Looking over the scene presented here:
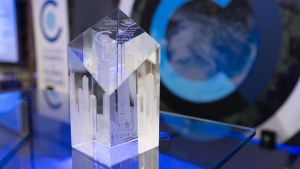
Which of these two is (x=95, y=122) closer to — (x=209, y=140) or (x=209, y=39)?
(x=209, y=140)

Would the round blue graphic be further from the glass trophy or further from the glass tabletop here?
the glass trophy

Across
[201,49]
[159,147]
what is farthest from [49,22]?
[159,147]

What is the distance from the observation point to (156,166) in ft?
2.65

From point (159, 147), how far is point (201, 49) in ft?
3.00

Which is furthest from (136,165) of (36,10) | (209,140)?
(36,10)

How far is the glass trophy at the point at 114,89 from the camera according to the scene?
2.65 feet

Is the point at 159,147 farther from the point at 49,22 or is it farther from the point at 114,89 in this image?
the point at 49,22

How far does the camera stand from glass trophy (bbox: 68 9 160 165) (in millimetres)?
807

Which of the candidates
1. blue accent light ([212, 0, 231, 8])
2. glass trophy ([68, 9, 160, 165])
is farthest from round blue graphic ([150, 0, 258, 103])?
glass trophy ([68, 9, 160, 165])

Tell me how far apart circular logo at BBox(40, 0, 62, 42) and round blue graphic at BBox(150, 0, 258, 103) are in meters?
1.13

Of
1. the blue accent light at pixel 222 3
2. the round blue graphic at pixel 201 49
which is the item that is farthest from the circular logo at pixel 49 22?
the blue accent light at pixel 222 3

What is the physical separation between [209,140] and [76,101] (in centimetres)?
53

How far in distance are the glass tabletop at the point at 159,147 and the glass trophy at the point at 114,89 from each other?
46 mm

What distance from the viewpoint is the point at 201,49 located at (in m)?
1.72
